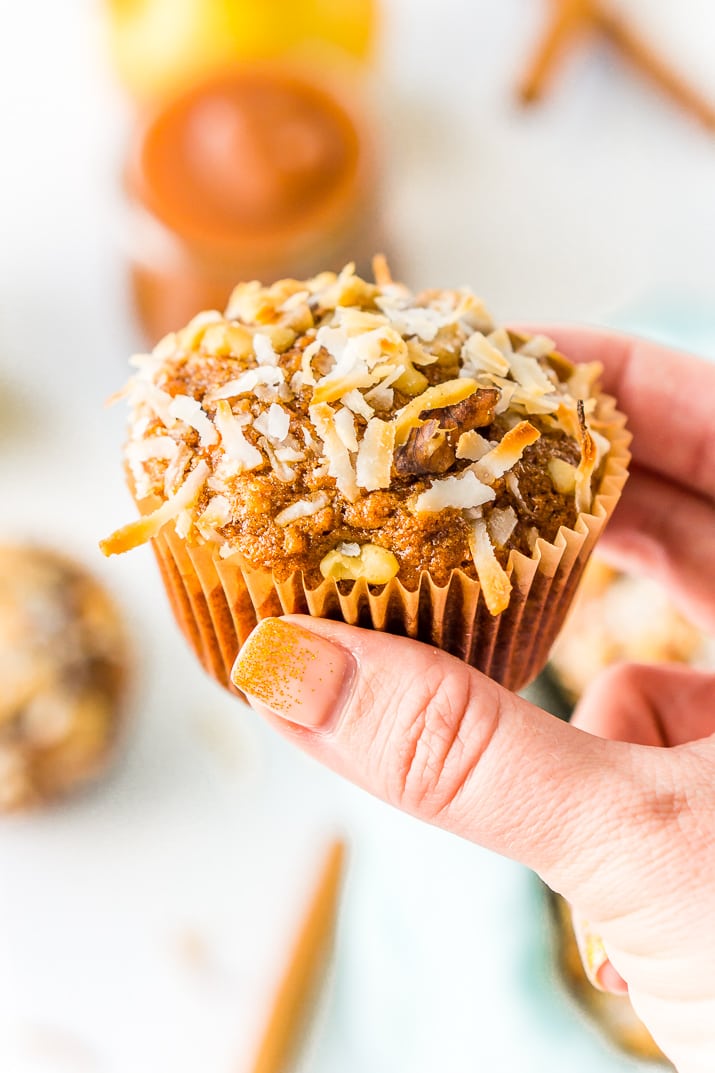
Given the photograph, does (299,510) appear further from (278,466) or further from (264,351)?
(264,351)

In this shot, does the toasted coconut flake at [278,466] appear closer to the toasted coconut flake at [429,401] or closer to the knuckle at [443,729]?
the toasted coconut flake at [429,401]

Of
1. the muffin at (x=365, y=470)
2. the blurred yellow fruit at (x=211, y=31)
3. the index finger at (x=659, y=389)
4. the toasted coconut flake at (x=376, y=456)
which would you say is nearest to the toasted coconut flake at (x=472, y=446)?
the muffin at (x=365, y=470)

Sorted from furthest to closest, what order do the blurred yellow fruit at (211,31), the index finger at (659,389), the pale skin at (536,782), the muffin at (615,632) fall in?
the blurred yellow fruit at (211,31), the muffin at (615,632), the index finger at (659,389), the pale skin at (536,782)

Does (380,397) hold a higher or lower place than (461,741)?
higher

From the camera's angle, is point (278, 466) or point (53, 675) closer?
point (278, 466)

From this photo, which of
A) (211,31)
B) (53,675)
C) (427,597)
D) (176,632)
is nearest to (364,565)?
(427,597)

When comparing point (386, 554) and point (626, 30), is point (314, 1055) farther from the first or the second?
point (626, 30)
